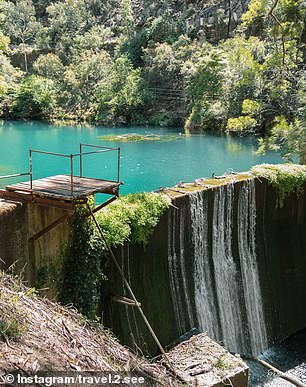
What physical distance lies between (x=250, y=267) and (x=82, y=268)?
14.8 ft

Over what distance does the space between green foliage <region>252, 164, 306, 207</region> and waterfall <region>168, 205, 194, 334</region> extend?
8.55 ft

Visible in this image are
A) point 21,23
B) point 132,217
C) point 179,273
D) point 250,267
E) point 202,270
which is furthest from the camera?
point 21,23

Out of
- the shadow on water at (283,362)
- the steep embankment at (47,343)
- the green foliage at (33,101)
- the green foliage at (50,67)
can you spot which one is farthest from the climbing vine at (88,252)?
the green foliage at (50,67)

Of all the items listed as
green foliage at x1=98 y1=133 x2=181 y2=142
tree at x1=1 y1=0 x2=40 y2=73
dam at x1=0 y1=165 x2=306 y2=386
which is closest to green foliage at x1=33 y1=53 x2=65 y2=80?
tree at x1=1 y1=0 x2=40 y2=73

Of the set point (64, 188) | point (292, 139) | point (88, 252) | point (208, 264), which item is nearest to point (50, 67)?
point (292, 139)

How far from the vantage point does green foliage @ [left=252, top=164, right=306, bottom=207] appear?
10281 mm

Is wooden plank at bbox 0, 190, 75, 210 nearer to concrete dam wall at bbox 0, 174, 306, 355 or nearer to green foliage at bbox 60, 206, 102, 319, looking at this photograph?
concrete dam wall at bbox 0, 174, 306, 355

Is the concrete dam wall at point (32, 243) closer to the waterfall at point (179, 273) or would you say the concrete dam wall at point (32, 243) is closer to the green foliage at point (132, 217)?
the green foliage at point (132, 217)

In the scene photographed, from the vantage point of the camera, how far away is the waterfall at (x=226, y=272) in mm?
9305

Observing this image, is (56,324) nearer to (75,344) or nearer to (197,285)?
(75,344)

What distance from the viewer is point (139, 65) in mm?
43781

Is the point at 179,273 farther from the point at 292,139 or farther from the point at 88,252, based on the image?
the point at 292,139

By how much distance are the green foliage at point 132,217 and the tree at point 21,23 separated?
5015 centimetres

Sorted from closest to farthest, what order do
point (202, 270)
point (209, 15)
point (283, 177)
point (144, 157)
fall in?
point (202, 270), point (283, 177), point (144, 157), point (209, 15)
